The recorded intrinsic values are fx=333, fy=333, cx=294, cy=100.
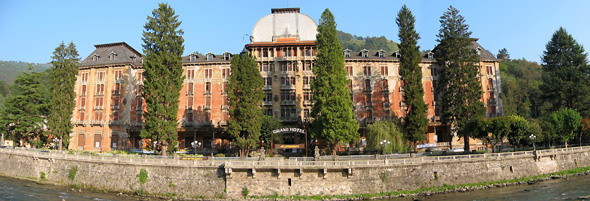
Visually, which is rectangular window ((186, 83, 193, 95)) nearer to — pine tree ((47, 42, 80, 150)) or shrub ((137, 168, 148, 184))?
pine tree ((47, 42, 80, 150))

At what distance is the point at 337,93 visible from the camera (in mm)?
46594

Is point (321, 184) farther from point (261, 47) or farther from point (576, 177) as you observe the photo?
point (261, 47)

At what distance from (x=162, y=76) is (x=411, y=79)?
37.3 metres

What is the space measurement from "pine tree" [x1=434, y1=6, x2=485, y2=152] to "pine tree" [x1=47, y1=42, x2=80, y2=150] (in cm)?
6038

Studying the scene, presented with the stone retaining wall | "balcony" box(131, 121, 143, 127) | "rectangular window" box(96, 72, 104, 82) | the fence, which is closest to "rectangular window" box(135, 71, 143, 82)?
"rectangular window" box(96, 72, 104, 82)

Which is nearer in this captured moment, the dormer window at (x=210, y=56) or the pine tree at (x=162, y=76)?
the pine tree at (x=162, y=76)

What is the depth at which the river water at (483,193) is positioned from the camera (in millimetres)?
30619

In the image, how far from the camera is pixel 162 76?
151ft

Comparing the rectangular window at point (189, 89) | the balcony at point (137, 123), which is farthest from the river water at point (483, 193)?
the rectangular window at point (189, 89)

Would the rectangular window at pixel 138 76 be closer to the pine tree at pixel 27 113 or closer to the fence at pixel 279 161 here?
the pine tree at pixel 27 113

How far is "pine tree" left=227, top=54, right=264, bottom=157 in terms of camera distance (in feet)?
161

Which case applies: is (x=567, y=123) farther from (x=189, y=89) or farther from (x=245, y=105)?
(x=189, y=89)

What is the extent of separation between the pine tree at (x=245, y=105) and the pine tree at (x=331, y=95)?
8.97m

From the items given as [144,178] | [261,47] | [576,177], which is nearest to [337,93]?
[261,47]
